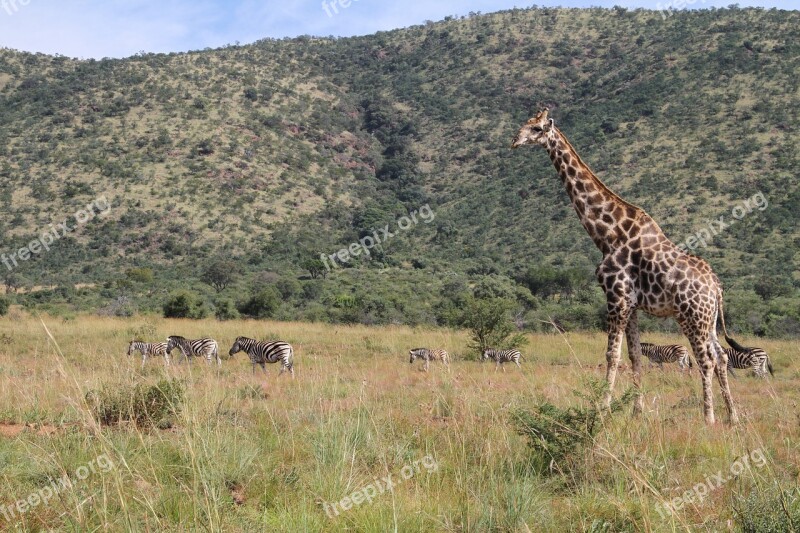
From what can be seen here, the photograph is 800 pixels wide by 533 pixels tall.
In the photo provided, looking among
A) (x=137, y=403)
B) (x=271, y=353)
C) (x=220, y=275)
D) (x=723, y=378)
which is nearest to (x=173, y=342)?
(x=271, y=353)

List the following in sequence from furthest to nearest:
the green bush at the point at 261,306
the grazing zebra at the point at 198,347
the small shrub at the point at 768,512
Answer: the green bush at the point at 261,306 < the grazing zebra at the point at 198,347 < the small shrub at the point at 768,512

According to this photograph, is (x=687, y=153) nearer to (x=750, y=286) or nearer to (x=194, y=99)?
(x=750, y=286)

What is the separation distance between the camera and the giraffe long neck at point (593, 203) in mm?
7969

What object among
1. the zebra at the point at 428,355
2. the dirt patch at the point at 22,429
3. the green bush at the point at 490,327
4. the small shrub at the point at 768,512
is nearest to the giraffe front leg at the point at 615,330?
the small shrub at the point at 768,512

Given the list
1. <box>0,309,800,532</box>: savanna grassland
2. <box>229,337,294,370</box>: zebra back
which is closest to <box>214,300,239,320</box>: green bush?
<box>229,337,294,370</box>: zebra back

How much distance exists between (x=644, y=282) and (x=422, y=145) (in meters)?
83.7

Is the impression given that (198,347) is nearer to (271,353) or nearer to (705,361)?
(271,353)

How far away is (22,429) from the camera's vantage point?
21.9ft

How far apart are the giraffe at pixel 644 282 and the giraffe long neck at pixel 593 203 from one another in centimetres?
1

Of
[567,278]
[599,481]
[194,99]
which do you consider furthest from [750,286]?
[194,99]

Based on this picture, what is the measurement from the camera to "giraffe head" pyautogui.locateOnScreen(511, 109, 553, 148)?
8.04 m

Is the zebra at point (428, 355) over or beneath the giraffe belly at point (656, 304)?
beneath

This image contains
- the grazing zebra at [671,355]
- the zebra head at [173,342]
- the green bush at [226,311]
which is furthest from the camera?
the green bush at [226,311]

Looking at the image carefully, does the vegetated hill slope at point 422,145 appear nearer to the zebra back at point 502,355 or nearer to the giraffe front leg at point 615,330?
the zebra back at point 502,355
